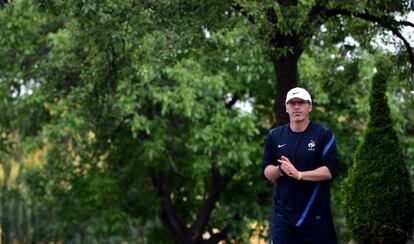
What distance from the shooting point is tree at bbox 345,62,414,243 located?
8617 mm

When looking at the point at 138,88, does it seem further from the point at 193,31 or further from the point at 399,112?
the point at 193,31

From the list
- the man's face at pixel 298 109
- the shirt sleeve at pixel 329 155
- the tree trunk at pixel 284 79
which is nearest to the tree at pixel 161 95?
the tree trunk at pixel 284 79

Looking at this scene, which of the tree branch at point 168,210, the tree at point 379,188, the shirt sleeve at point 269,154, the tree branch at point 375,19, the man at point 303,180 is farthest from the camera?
the tree branch at point 168,210

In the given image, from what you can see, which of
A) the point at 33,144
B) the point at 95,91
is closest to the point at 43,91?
the point at 33,144

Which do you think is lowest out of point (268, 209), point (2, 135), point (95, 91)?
point (268, 209)

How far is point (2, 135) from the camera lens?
20156 mm

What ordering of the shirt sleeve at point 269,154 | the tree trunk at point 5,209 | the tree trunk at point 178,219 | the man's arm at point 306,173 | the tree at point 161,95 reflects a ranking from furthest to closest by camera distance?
the tree trunk at point 5,209 → the tree trunk at point 178,219 → the tree at point 161,95 → the shirt sleeve at point 269,154 → the man's arm at point 306,173

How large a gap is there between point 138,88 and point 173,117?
247 centimetres

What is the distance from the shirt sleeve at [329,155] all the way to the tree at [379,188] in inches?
101

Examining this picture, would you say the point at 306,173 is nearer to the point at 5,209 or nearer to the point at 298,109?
the point at 298,109

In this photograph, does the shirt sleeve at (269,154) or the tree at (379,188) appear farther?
the tree at (379,188)

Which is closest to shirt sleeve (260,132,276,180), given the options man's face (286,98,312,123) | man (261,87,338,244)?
man (261,87,338,244)

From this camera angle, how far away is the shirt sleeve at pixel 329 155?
603 cm

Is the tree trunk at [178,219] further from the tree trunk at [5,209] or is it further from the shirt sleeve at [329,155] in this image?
the shirt sleeve at [329,155]
